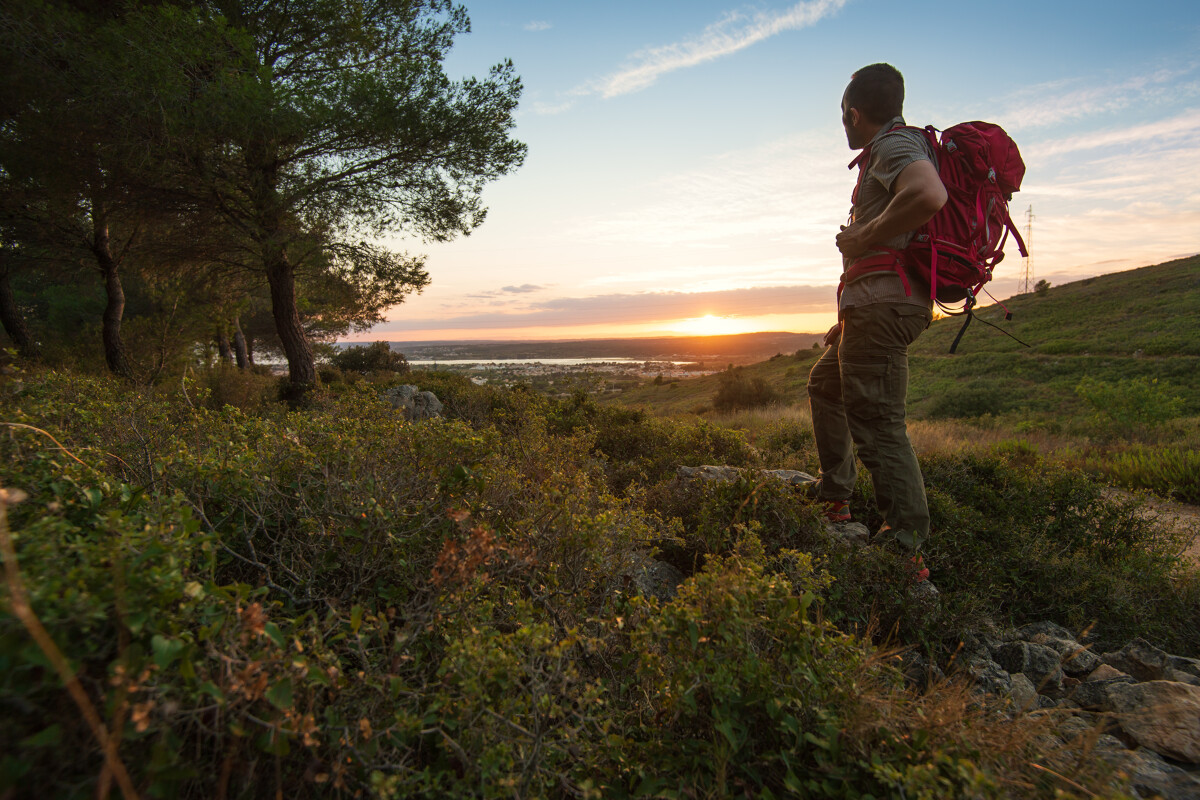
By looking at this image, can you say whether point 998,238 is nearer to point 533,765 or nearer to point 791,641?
point 791,641

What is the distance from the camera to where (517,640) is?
1.57m

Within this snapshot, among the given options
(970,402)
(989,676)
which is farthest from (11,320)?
(970,402)

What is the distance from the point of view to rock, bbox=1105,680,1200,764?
1.80m

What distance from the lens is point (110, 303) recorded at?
38.4 feet

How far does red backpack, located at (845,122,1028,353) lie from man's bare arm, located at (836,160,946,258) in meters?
0.22

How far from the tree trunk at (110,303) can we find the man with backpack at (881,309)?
13.8 meters

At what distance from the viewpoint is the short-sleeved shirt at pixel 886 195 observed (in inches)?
113

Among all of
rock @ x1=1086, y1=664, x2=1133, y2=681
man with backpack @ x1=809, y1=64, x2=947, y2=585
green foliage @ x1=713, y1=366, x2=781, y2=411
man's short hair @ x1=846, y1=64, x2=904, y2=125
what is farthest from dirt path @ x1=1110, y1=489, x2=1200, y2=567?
green foliage @ x1=713, y1=366, x2=781, y2=411

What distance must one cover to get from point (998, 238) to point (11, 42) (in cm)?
1194

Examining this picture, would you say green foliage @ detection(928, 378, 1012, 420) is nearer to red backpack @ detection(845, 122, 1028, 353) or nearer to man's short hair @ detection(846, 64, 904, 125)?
red backpack @ detection(845, 122, 1028, 353)

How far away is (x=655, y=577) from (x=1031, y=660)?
6.12 ft

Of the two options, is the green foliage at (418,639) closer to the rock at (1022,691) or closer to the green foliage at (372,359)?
the rock at (1022,691)

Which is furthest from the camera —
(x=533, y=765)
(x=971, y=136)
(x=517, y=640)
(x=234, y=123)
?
(x=234, y=123)

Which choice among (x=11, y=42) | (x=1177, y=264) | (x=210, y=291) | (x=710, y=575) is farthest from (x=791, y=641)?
(x=1177, y=264)
